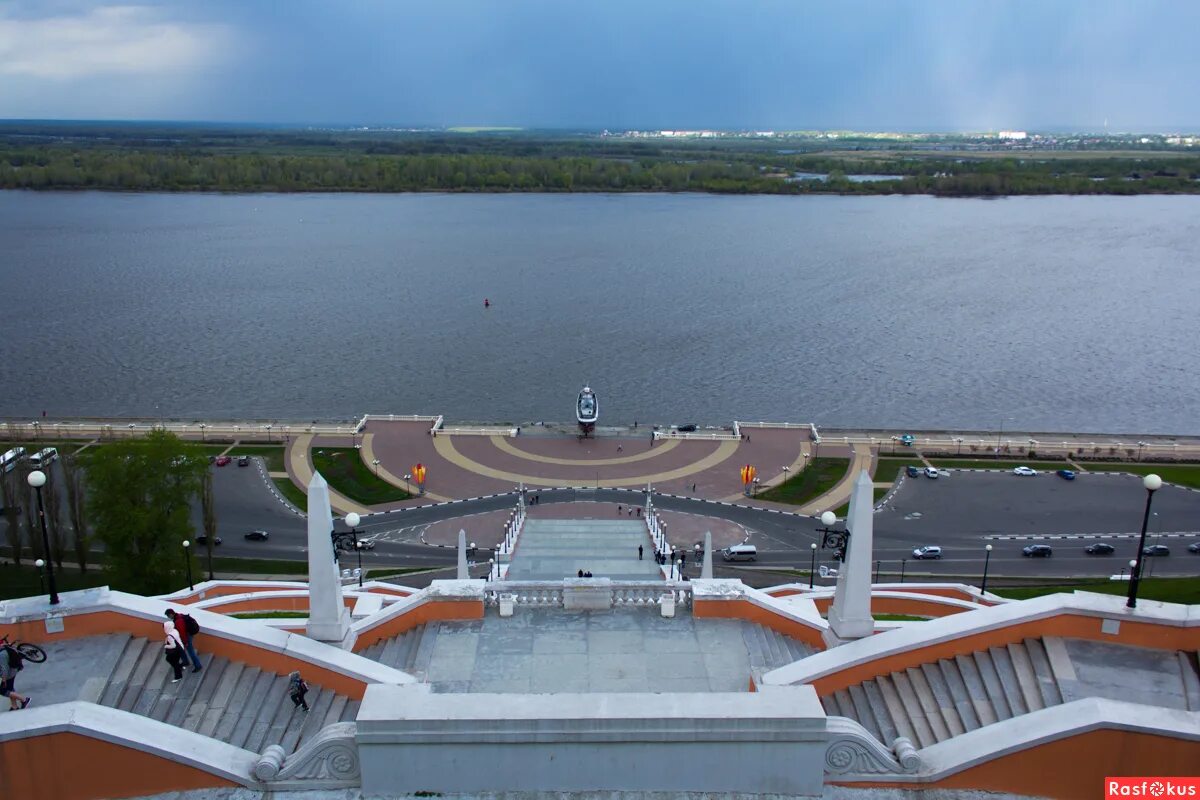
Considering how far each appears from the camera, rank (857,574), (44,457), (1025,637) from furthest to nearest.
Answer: (44,457) < (857,574) < (1025,637)

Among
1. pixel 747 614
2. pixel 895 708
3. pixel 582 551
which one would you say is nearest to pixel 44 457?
pixel 582 551

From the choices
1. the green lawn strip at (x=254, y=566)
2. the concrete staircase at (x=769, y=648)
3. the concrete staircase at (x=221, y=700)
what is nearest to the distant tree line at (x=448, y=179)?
the green lawn strip at (x=254, y=566)

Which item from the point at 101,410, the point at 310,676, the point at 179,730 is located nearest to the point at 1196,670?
the point at 310,676

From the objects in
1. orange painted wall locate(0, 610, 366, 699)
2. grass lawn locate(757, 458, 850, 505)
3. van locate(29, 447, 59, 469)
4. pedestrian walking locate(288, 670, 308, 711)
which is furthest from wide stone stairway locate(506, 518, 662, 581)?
van locate(29, 447, 59, 469)

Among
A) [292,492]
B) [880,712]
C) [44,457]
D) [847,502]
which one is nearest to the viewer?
[880,712]

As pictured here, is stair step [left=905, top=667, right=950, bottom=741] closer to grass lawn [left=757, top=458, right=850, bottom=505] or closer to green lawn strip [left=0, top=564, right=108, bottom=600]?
green lawn strip [left=0, top=564, right=108, bottom=600]

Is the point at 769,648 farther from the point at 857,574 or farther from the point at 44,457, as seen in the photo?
the point at 44,457

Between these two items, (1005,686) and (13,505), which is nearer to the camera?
(1005,686)

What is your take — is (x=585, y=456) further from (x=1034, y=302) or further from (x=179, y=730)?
(x=1034, y=302)
